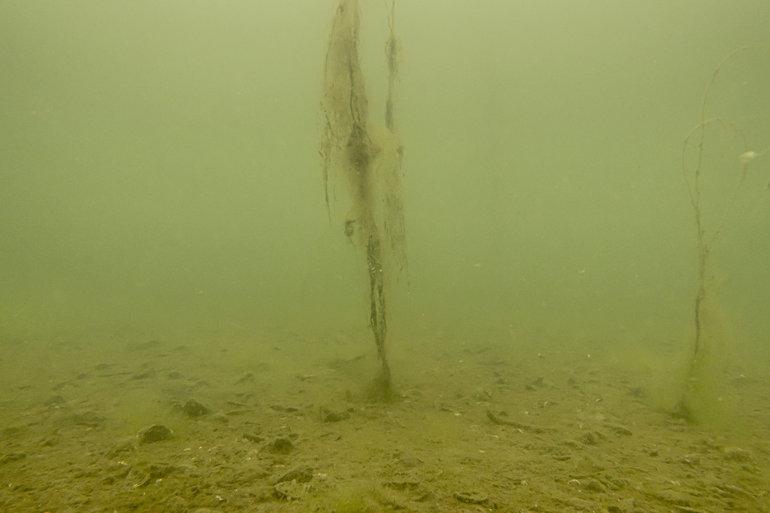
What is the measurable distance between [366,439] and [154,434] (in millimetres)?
2202

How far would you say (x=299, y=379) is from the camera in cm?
690

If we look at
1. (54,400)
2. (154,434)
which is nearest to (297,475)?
(154,434)

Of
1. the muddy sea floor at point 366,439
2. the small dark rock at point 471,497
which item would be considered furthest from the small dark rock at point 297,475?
the small dark rock at point 471,497

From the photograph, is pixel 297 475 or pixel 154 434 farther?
pixel 154 434

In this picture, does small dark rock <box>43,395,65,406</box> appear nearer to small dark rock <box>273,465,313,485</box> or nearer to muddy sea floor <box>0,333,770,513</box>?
muddy sea floor <box>0,333,770,513</box>

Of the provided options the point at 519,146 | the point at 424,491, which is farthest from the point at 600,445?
the point at 519,146

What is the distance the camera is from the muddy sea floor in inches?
125

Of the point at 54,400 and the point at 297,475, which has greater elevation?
the point at 297,475

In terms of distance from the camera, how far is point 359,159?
516 centimetres

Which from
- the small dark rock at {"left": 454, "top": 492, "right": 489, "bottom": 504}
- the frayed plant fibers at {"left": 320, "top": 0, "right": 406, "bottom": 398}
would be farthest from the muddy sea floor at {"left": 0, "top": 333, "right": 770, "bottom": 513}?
the frayed plant fibers at {"left": 320, "top": 0, "right": 406, "bottom": 398}

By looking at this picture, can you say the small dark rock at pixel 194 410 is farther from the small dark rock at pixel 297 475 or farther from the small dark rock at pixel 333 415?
the small dark rock at pixel 297 475

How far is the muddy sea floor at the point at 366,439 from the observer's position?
318 cm

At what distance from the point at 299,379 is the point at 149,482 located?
3.60m

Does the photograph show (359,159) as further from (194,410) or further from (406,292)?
(406,292)
